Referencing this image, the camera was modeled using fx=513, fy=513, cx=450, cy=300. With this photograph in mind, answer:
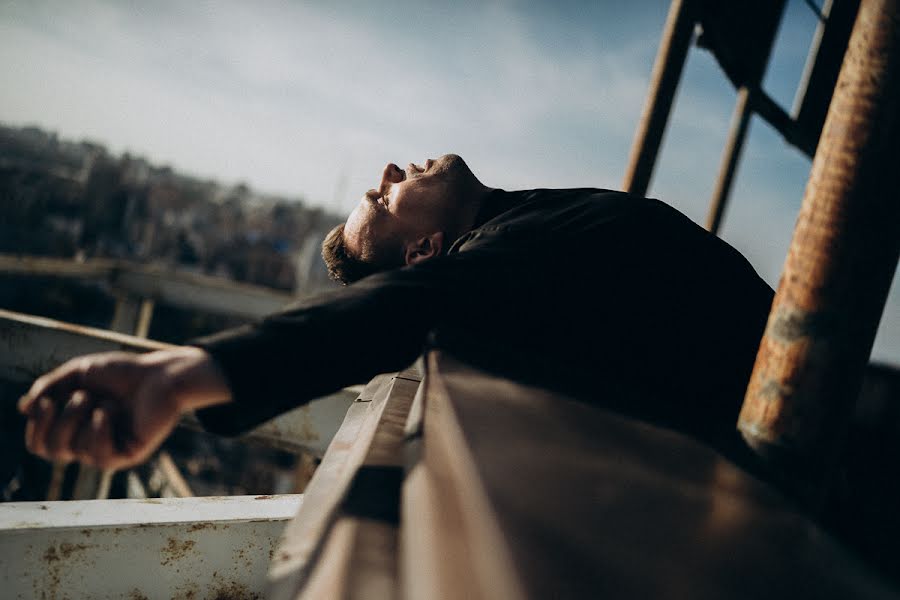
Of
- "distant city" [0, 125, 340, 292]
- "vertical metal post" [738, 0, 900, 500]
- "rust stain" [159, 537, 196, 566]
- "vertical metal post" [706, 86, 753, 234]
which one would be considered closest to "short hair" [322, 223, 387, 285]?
"rust stain" [159, 537, 196, 566]

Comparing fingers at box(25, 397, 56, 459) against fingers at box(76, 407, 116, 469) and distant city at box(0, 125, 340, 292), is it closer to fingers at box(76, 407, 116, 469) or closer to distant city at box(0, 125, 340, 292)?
fingers at box(76, 407, 116, 469)

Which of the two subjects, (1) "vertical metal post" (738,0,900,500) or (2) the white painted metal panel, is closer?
(1) "vertical metal post" (738,0,900,500)

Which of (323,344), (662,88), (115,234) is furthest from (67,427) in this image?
(115,234)

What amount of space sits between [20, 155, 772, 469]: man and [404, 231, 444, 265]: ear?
0.34m

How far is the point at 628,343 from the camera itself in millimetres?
1240

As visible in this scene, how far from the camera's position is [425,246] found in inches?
72.8

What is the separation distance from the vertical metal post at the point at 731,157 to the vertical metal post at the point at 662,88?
164cm

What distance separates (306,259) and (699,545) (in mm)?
21485

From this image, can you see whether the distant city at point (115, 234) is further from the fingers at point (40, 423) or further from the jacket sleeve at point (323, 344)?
the fingers at point (40, 423)

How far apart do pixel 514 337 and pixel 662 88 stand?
2618mm

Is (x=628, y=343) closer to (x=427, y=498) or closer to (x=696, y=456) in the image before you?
(x=696, y=456)

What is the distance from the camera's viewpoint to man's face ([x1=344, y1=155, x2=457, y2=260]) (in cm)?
187

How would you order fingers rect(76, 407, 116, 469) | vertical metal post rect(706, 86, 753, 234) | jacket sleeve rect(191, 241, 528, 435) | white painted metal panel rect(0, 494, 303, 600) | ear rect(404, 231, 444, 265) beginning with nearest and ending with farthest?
fingers rect(76, 407, 116, 469) → jacket sleeve rect(191, 241, 528, 435) → white painted metal panel rect(0, 494, 303, 600) → ear rect(404, 231, 444, 265) → vertical metal post rect(706, 86, 753, 234)

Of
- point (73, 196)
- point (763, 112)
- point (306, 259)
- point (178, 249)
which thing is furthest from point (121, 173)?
point (763, 112)
